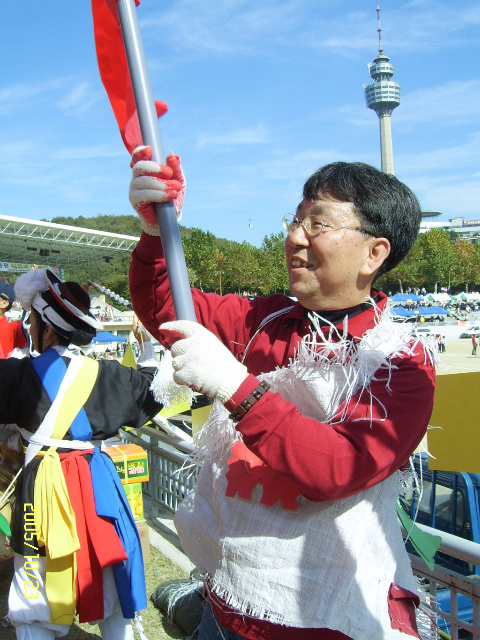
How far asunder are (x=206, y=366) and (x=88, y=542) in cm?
186

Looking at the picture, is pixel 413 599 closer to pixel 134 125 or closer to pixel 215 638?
pixel 215 638

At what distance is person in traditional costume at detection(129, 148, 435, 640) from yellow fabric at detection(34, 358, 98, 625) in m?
1.17

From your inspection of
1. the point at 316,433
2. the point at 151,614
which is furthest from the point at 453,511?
the point at 316,433

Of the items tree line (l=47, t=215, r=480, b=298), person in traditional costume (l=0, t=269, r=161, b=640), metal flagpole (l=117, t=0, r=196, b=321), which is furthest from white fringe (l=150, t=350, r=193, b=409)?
tree line (l=47, t=215, r=480, b=298)

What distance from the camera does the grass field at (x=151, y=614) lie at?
127 inches

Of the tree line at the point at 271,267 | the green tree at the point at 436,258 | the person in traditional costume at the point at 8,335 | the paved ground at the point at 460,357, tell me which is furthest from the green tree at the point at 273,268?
the person in traditional costume at the point at 8,335

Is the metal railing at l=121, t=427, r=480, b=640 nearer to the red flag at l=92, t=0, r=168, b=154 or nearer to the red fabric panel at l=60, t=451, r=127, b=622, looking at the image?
the red fabric panel at l=60, t=451, r=127, b=622

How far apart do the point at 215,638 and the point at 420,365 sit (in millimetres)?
959

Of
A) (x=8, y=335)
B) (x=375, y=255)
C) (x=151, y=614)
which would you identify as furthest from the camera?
(x=8, y=335)

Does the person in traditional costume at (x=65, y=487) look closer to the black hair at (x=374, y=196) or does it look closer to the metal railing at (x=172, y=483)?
the metal railing at (x=172, y=483)

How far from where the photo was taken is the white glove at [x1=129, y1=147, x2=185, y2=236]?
136 centimetres

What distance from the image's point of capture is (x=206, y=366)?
1179mm

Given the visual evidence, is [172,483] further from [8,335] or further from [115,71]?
[115,71]

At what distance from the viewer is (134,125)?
154 centimetres
